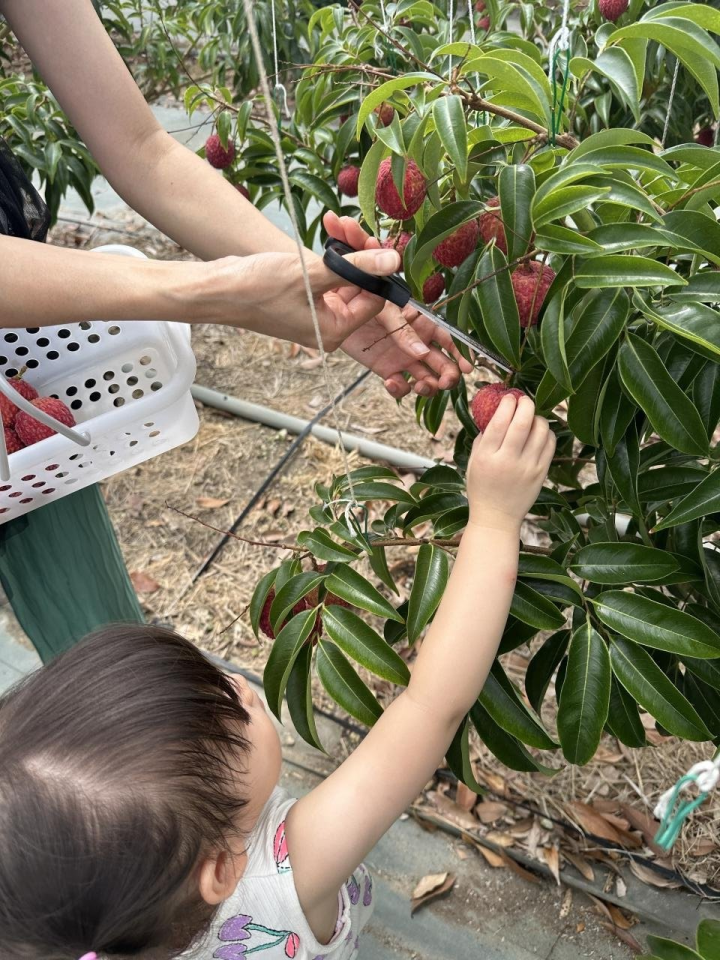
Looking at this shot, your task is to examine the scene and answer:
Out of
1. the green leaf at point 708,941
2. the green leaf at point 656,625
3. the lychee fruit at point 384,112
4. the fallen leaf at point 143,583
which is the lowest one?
the fallen leaf at point 143,583

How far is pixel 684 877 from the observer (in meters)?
1.27

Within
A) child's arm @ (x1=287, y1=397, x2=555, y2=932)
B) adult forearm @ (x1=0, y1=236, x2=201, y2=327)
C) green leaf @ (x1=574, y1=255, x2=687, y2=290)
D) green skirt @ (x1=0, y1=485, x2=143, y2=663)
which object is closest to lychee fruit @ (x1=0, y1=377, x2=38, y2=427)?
green skirt @ (x1=0, y1=485, x2=143, y2=663)

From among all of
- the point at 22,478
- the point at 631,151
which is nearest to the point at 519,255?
the point at 631,151

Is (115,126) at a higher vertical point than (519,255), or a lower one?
higher

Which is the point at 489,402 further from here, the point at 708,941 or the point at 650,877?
the point at 650,877

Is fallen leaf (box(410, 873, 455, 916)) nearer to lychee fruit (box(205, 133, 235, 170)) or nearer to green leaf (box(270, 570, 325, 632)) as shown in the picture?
green leaf (box(270, 570, 325, 632))

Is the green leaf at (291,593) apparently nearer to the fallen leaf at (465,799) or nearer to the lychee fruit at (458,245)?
the lychee fruit at (458,245)

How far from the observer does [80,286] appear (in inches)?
32.8

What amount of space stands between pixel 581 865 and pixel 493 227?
100cm

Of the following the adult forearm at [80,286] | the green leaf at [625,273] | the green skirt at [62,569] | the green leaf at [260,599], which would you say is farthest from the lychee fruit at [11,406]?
the green leaf at [625,273]

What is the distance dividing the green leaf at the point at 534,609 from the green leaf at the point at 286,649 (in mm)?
198

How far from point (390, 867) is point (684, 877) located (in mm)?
442

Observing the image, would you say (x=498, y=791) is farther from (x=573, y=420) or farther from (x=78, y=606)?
(x=573, y=420)

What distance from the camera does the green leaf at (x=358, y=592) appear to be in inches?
32.2
